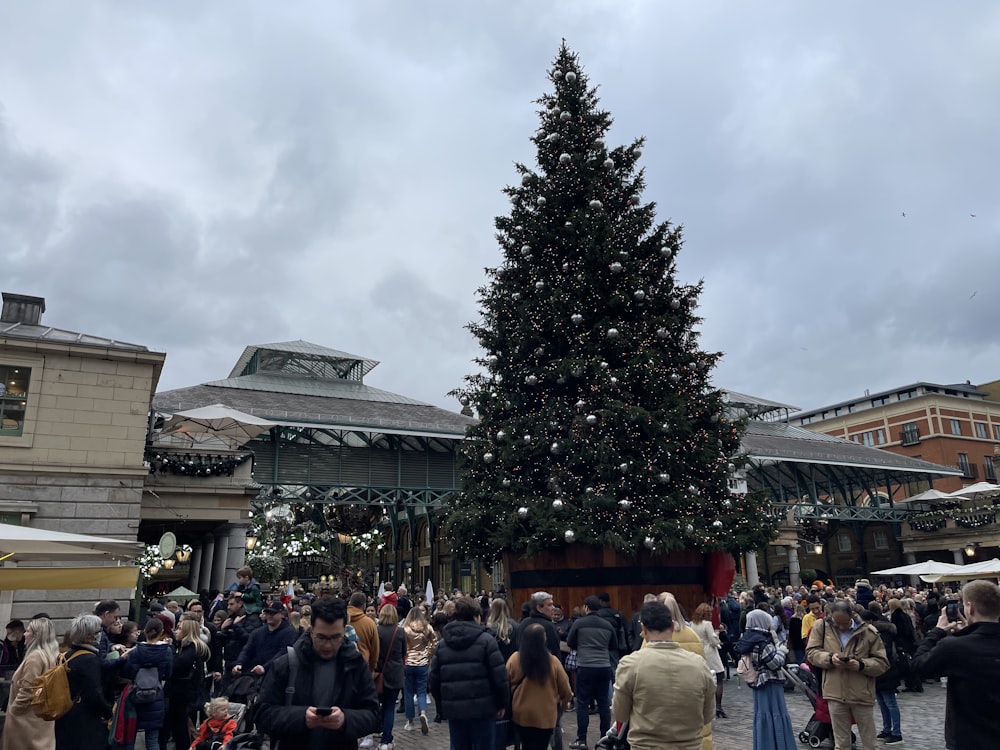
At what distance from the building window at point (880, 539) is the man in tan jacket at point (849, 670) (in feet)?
156

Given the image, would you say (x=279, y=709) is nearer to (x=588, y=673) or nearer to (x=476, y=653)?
(x=476, y=653)

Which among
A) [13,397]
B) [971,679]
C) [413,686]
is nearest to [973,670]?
[971,679]

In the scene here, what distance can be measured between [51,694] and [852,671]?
23.9ft

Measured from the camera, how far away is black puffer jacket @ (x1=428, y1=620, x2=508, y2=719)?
6.25 m

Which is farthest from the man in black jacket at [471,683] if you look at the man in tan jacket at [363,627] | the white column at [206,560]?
the white column at [206,560]

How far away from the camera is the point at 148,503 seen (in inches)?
832

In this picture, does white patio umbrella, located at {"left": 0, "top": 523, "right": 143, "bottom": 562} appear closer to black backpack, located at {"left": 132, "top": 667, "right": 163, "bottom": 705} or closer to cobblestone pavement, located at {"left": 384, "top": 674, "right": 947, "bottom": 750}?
black backpack, located at {"left": 132, "top": 667, "right": 163, "bottom": 705}

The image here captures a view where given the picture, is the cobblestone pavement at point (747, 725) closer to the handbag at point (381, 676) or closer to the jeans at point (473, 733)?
the handbag at point (381, 676)

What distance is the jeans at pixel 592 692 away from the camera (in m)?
8.59

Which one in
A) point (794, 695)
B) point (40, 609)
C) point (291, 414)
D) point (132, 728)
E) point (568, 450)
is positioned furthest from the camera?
point (291, 414)

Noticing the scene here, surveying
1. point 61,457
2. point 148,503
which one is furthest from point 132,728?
point 148,503

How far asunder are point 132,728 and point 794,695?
35.1 feet

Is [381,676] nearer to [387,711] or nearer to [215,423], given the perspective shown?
[387,711]

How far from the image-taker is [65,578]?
10.1m
